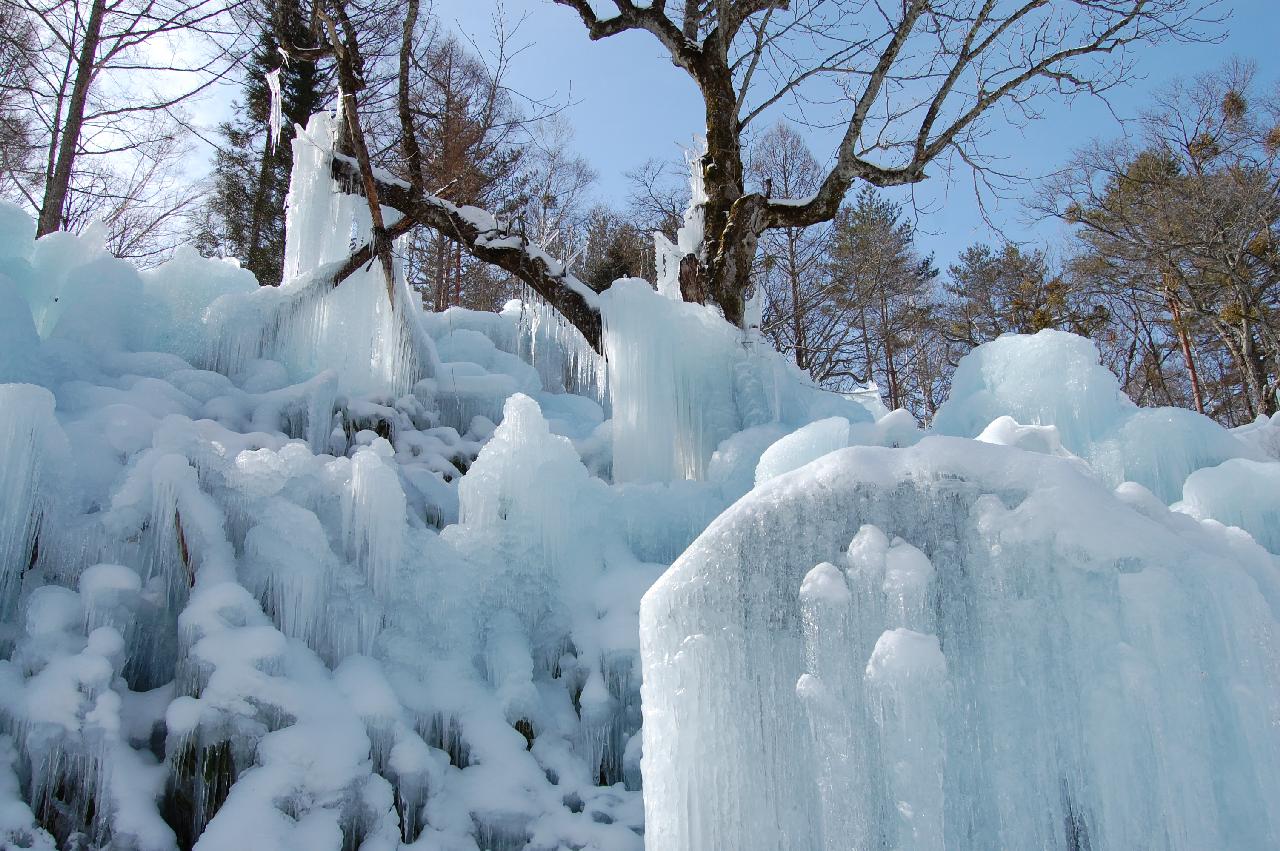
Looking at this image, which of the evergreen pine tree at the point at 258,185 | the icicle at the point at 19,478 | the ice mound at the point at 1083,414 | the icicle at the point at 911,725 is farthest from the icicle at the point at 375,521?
the evergreen pine tree at the point at 258,185

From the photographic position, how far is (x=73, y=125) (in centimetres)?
752

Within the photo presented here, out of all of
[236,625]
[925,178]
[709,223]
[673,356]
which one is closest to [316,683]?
[236,625]

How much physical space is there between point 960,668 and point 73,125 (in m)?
8.71

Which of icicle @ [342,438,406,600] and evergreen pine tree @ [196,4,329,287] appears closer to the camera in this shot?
icicle @ [342,438,406,600]

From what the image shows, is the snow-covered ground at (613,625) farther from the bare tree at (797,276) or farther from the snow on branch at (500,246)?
the bare tree at (797,276)

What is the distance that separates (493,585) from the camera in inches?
138

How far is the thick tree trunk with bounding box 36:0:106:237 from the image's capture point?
745cm

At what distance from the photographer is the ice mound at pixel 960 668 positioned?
2039 mm

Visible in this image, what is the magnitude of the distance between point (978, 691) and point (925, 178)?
500cm

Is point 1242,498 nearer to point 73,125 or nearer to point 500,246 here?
point 500,246

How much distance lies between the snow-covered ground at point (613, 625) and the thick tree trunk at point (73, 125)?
3.52 meters

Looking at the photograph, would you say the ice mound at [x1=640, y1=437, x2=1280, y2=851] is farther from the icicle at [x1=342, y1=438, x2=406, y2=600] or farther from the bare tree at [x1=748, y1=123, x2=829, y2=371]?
the bare tree at [x1=748, y1=123, x2=829, y2=371]

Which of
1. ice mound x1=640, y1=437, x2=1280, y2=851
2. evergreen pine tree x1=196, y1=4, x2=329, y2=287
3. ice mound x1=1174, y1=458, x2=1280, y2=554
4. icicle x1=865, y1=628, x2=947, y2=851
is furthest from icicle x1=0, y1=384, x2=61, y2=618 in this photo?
evergreen pine tree x1=196, y1=4, x2=329, y2=287

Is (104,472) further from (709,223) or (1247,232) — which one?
(1247,232)
